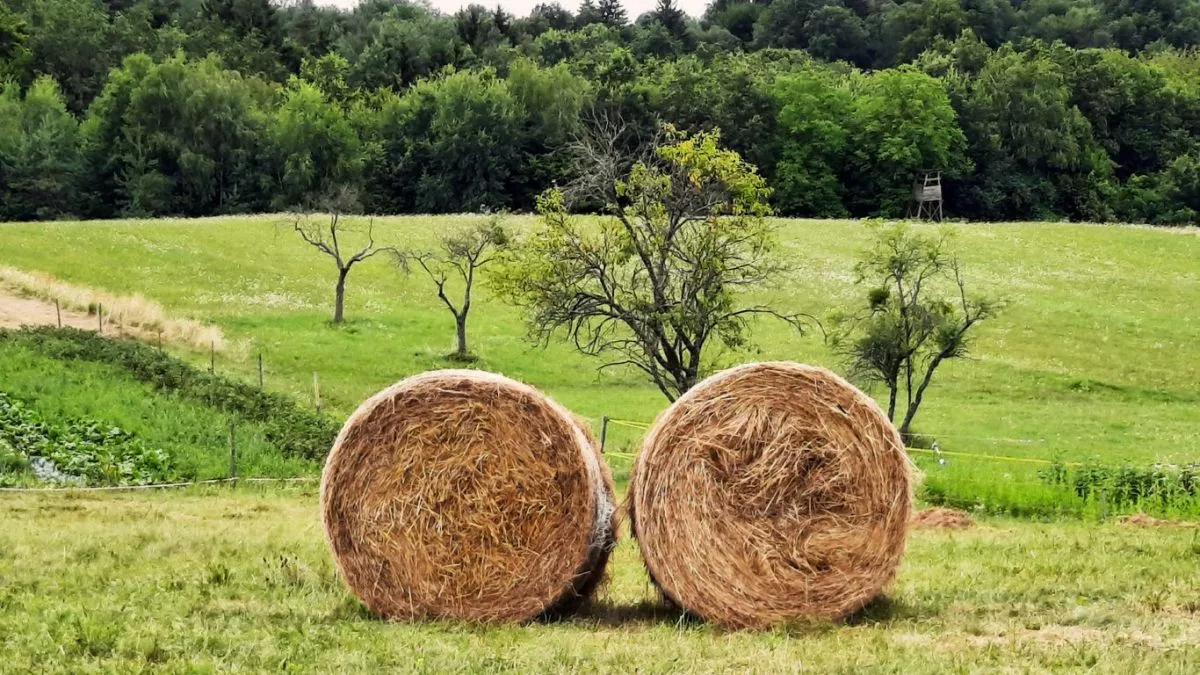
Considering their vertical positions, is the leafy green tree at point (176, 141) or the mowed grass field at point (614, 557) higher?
the leafy green tree at point (176, 141)

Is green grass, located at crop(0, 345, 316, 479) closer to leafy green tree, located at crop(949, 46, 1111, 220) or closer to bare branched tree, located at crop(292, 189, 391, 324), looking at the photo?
bare branched tree, located at crop(292, 189, 391, 324)

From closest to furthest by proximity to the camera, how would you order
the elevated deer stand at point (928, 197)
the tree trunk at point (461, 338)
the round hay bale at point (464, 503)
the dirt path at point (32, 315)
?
1. the round hay bale at point (464, 503)
2. the dirt path at point (32, 315)
3. the tree trunk at point (461, 338)
4. the elevated deer stand at point (928, 197)

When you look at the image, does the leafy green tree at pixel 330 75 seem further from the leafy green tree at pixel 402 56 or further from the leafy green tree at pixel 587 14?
the leafy green tree at pixel 587 14

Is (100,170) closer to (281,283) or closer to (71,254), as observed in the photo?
(71,254)

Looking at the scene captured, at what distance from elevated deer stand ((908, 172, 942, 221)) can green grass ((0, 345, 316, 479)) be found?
212 ft

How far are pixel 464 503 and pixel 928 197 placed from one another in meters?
76.4

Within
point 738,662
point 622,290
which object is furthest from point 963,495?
point 738,662

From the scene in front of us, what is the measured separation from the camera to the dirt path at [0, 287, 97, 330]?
31062 mm

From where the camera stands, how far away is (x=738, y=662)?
7.48 meters

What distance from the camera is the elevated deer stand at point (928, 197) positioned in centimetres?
8125

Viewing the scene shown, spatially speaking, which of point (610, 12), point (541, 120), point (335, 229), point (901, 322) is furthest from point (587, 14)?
point (901, 322)

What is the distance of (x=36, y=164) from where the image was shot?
73875 millimetres

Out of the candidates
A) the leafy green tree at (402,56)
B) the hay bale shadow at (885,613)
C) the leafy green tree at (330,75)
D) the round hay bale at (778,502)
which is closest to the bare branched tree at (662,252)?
the hay bale shadow at (885,613)

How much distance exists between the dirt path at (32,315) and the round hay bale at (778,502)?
25.1 metres
